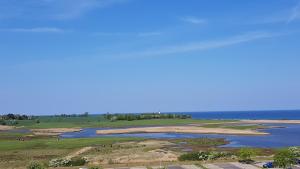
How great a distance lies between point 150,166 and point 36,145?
42835 mm

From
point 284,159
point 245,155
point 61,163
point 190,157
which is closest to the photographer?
point 284,159

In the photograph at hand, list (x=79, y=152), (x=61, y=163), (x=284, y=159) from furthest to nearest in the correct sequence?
(x=79, y=152)
(x=61, y=163)
(x=284, y=159)

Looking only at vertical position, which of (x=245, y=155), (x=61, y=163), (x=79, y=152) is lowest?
(x=61, y=163)

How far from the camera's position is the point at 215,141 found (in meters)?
96.4

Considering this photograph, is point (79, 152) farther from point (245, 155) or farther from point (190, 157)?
point (245, 155)

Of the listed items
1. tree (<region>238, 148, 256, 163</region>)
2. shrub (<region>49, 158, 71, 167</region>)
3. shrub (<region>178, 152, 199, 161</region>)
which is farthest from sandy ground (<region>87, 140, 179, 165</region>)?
tree (<region>238, 148, 256, 163</region>)

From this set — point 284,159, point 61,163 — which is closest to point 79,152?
point 61,163

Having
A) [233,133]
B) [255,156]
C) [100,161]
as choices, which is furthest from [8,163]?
[233,133]

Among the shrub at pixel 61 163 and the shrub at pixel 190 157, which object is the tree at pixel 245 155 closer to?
the shrub at pixel 190 157

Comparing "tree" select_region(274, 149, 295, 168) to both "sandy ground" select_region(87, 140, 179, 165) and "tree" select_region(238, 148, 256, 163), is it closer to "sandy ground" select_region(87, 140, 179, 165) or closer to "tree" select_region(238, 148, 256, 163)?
"tree" select_region(238, 148, 256, 163)

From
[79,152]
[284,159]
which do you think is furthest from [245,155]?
[79,152]

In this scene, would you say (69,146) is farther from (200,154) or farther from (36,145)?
(200,154)

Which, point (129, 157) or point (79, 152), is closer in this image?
point (129, 157)

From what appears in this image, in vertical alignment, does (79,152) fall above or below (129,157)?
above
